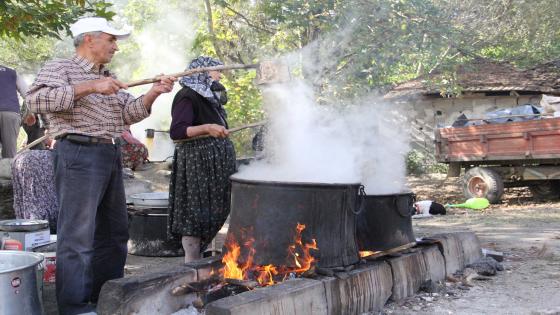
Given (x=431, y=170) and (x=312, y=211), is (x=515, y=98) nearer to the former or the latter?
(x=431, y=170)

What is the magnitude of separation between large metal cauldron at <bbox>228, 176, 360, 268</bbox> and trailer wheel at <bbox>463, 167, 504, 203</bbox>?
769cm

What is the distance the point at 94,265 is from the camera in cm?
373

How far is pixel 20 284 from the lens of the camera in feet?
9.86

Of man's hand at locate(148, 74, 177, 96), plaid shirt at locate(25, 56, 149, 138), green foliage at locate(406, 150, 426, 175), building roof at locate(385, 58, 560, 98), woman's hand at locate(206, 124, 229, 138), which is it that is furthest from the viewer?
building roof at locate(385, 58, 560, 98)

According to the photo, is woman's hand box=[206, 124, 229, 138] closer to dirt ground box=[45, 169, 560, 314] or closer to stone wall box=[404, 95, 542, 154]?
dirt ground box=[45, 169, 560, 314]

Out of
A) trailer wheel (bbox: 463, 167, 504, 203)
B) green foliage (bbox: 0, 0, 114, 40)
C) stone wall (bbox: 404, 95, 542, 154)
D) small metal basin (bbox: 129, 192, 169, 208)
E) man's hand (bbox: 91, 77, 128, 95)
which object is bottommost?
small metal basin (bbox: 129, 192, 169, 208)

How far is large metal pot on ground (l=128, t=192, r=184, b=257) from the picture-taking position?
5.49m

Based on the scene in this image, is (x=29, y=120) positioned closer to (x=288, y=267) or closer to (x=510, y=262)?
(x=288, y=267)

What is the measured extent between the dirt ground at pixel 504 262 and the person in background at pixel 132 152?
0.72 feet

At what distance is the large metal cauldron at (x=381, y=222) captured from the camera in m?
4.11

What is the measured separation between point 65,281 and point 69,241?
0.24 metres

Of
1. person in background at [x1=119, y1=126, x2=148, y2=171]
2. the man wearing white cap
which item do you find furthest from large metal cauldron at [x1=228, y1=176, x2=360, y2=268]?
person in background at [x1=119, y1=126, x2=148, y2=171]

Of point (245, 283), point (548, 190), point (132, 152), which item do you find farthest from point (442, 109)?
point (245, 283)

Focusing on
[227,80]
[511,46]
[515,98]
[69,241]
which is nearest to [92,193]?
[69,241]
